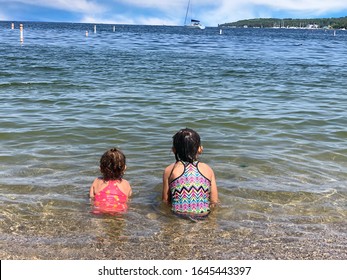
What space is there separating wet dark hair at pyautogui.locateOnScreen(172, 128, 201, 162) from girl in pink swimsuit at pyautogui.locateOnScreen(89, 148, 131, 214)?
28.2 inches

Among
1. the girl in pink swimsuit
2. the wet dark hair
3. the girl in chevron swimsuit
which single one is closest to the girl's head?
the girl in pink swimsuit

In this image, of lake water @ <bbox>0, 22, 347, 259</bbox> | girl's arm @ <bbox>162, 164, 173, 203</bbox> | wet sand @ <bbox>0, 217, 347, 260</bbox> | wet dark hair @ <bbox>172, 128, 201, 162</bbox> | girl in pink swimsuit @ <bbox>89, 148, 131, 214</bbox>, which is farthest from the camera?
girl in pink swimsuit @ <bbox>89, 148, 131, 214</bbox>

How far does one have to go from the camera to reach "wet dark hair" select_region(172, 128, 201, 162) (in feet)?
15.6

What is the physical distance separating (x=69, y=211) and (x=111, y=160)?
81 centimetres

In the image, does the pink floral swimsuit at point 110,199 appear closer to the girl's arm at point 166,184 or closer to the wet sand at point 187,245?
the girl's arm at point 166,184

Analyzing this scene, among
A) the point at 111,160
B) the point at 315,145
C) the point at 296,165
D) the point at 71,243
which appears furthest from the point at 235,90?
the point at 71,243

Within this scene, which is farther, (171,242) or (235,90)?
(235,90)

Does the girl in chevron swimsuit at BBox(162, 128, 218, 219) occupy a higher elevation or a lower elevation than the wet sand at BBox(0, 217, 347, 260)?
higher

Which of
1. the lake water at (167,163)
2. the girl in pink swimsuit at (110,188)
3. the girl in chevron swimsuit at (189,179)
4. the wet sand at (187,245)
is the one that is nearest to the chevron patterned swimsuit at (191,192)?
the girl in chevron swimsuit at (189,179)

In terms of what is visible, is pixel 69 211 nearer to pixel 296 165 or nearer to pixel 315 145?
pixel 296 165

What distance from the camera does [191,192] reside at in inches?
190

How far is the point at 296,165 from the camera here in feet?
23.1

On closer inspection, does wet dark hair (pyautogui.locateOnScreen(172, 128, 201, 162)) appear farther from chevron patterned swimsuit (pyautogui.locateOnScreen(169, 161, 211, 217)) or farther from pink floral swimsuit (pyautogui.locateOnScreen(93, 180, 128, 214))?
pink floral swimsuit (pyautogui.locateOnScreen(93, 180, 128, 214))

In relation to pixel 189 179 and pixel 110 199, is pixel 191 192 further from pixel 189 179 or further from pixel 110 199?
pixel 110 199
